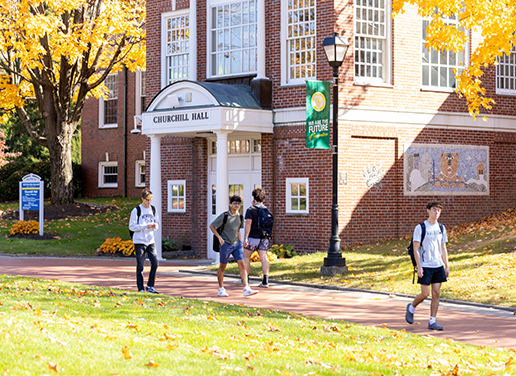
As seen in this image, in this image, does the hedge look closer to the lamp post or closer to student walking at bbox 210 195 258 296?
the lamp post

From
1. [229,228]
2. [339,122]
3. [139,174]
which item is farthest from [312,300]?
[139,174]

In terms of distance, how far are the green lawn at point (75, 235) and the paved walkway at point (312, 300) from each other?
2537 mm

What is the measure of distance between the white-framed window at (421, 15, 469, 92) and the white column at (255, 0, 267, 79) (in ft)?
14.8

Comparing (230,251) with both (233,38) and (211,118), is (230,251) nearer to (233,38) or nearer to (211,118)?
(211,118)

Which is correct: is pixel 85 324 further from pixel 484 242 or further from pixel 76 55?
pixel 76 55

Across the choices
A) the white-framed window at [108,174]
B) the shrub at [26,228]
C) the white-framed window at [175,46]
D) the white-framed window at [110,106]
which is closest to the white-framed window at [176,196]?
the white-framed window at [175,46]

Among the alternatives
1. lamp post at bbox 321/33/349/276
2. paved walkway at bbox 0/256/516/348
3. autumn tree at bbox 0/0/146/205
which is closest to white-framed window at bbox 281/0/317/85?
lamp post at bbox 321/33/349/276

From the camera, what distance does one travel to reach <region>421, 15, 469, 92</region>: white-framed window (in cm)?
2025

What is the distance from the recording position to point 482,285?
1316cm

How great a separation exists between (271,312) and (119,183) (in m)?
26.4

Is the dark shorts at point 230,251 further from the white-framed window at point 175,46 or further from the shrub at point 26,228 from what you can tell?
the shrub at point 26,228

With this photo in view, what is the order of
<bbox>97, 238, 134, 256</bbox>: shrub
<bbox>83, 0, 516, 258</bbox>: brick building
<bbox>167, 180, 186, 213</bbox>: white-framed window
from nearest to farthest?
<bbox>83, 0, 516, 258</bbox>: brick building < <bbox>97, 238, 134, 256</bbox>: shrub < <bbox>167, 180, 186, 213</bbox>: white-framed window

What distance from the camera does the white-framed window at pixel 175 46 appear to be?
883 inches

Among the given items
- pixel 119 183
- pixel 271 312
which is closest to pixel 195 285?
pixel 271 312
